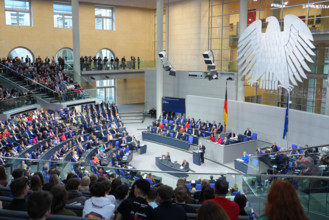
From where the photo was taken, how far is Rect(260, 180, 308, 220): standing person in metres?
2.24

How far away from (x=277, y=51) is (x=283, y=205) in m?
17.0

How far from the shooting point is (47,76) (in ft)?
81.5

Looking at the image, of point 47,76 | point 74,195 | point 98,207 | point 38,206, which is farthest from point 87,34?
point 38,206

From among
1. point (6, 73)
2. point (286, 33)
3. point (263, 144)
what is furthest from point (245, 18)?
point (6, 73)

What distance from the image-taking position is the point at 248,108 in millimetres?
21594

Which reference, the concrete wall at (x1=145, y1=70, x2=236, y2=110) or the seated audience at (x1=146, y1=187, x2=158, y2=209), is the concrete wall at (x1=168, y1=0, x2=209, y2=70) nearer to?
the concrete wall at (x1=145, y1=70, x2=236, y2=110)

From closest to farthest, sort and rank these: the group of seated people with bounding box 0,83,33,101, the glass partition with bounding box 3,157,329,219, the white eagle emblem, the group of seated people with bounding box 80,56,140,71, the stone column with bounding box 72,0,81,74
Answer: the glass partition with bounding box 3,157,329,219, the white eagle emblem, the group of seated people with bounding box 0,83,33,101, the stone column with bounding box 72,0,81,74, the group of seated people with bounding box 80,56,140,71

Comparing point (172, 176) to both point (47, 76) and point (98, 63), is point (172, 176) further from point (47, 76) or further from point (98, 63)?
point (98, 63)

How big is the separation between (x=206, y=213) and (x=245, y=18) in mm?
21676

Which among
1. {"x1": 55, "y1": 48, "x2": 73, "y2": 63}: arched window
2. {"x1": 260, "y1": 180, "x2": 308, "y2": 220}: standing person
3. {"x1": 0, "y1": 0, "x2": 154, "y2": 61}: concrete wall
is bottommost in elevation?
{"x1": 260, "y1": 180, "x2": 308, "y2": 220}: standing person

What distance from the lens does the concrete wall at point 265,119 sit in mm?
17312

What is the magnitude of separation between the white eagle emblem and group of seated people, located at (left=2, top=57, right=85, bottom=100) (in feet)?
40.0

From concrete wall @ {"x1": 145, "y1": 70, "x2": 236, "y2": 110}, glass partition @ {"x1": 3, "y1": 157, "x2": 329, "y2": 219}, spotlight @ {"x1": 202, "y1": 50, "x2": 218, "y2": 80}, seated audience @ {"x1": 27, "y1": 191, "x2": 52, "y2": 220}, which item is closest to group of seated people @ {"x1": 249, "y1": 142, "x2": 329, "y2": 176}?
glass partition @ {"x1": 3, "y1": 157, "x2": 329, "y2": 219}

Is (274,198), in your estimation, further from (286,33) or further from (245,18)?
(245,18)
